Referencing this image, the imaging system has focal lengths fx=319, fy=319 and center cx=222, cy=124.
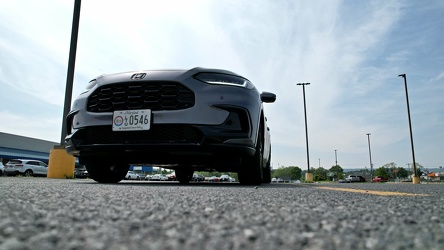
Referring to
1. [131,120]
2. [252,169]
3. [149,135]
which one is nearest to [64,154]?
[131,120]

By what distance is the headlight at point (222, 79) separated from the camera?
151 inches

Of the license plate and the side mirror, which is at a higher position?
the side mirror

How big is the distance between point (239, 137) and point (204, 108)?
1.68 feet

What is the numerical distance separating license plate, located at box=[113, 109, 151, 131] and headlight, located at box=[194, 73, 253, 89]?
2.50 feet

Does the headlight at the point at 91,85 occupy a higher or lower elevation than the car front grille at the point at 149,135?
higher

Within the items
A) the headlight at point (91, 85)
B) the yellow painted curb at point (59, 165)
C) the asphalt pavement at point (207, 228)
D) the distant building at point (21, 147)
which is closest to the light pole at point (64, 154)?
the yellow painted curb at point (59, 165)

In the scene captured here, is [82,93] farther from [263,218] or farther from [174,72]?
[263,218]

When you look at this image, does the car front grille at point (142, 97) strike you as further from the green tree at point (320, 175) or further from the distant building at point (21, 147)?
the green tree at point (320, 175)

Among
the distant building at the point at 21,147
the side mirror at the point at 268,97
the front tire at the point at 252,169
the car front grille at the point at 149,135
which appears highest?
the distant building at the point at 21,147

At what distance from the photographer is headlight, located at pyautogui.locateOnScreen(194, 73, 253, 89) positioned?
3.84 m

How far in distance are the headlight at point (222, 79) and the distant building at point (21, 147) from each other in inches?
1693

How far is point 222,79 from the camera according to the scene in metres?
3.94

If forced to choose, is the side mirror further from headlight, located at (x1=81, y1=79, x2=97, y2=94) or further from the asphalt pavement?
the asphalt pavement

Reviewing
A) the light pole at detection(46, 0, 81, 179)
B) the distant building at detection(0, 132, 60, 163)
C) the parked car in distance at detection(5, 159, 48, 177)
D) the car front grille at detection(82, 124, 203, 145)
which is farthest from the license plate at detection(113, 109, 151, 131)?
the distant building at detection(0, 132, 60, 163)
